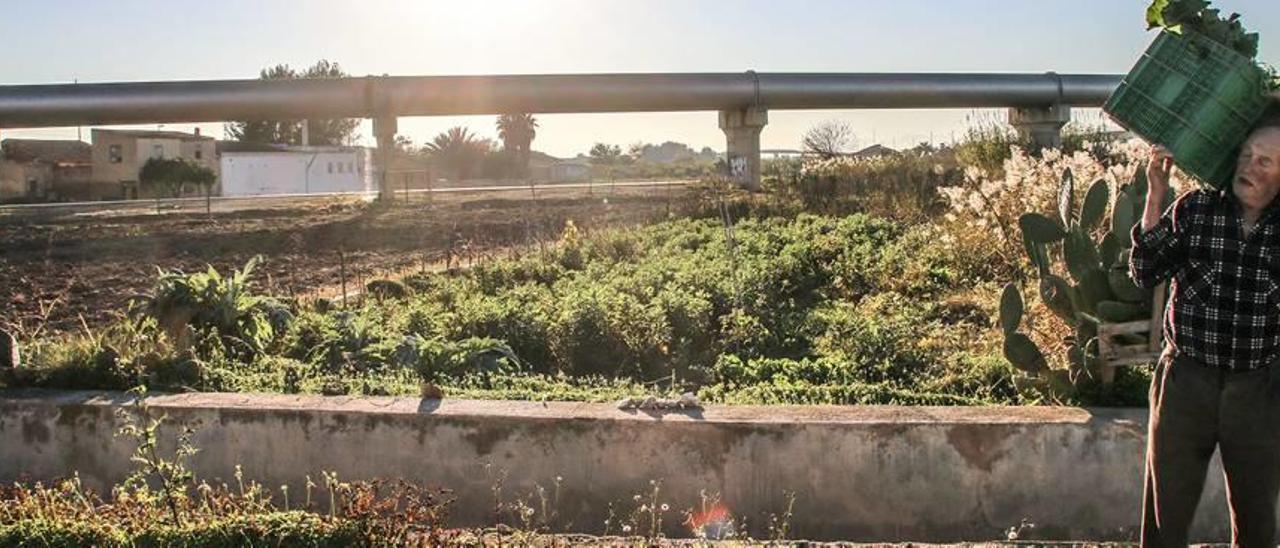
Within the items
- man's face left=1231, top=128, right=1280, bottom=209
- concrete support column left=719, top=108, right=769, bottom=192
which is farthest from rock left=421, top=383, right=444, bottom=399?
concrete support column left=719, top=108, right=769, bottom=192

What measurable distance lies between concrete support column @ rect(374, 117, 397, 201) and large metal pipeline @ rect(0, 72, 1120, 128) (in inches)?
10.6

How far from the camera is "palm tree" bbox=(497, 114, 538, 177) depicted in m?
81.7

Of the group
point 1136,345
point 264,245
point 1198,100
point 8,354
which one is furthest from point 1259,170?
point 264,245

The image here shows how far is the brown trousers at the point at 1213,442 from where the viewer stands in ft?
9.91

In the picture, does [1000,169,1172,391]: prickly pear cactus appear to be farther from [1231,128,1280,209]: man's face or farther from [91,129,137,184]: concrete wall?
[91,129,137,184]: concrete wall

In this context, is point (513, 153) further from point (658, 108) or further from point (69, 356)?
point (69, 356)

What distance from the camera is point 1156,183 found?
10.7 feet

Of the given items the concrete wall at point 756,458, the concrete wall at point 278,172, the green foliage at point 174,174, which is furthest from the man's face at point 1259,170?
the concrete wall at point 278,172

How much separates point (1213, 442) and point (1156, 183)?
764 millimetres

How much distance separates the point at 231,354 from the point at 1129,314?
479 centimetres

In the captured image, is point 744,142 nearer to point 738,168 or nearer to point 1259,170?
point 738,168

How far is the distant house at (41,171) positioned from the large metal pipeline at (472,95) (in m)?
26.7

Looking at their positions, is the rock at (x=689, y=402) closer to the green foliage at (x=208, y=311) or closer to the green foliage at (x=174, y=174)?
the green foliage at (x=208, y=311)

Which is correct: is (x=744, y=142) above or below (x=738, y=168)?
above
